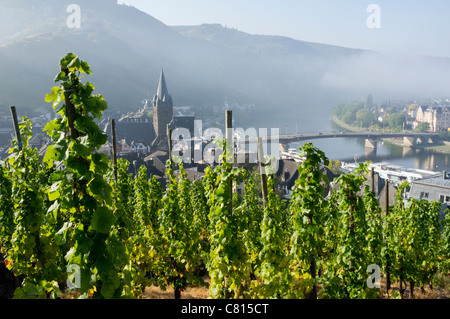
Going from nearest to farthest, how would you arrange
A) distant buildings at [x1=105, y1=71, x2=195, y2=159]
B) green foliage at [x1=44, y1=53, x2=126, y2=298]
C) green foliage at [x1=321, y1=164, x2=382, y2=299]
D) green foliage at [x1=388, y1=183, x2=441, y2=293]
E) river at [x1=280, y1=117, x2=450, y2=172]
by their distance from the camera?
green foliage at [x1=44, y1=53, x2=126, y2=298]
green foliage at [x1=321, y1=164, x2=382, y2=299]
green foliage at [x1=388, y1=183, x2=441, y2=293]
river at [x1=280, y1=117, x2=450, y2=172]
distant buildings at [x1=105, y1=71, x2=195, y2=159]

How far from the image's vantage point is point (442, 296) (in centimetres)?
1198

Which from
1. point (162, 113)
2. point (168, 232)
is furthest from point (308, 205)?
point (162, 113)

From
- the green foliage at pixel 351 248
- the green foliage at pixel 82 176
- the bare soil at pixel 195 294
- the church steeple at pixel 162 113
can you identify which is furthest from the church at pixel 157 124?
the green foliage at pixel 82 176

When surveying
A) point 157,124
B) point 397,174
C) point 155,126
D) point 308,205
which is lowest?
point 397,174

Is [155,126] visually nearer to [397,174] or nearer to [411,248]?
[397,174]

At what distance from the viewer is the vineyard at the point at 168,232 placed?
3.30 meters

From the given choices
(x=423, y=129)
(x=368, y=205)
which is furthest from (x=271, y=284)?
(x=423, y=129)

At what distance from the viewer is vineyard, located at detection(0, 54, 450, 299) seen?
10.8 ft

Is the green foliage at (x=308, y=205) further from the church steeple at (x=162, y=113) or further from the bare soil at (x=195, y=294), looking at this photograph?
the church steeple at (x=162, y=113)

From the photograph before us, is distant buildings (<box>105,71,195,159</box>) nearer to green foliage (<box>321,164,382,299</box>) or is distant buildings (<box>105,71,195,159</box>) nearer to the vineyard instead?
the vineyard

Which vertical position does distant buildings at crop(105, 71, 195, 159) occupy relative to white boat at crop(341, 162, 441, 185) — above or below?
above

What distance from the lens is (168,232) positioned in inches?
331

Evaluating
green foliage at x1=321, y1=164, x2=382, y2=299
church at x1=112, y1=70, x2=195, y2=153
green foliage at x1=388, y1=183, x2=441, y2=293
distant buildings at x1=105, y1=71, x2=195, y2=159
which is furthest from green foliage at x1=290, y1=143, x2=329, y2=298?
church at x1=112, y1=70, x2=195, y2=153
